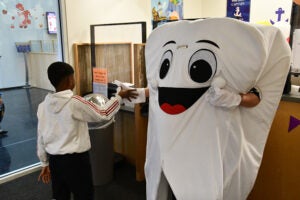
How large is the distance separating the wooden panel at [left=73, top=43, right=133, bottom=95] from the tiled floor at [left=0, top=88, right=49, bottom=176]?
102 cm

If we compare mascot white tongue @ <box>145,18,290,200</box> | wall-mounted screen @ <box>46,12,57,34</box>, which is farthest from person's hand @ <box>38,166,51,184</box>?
wall-mounted screen @ <box>46,12,57,34</box>

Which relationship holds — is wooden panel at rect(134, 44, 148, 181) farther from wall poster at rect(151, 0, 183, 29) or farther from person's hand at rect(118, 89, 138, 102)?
wall poster at rect(151, 0, 183, 29)

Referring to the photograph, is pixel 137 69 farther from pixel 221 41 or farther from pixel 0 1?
pixel 0 1

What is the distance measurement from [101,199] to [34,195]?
588 mm

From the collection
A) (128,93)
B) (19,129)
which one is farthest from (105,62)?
(19,129)

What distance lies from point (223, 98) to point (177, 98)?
0.23 meters

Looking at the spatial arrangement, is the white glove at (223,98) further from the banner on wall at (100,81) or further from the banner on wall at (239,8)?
the banner on wall at (239,8)

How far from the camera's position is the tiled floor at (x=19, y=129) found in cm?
309

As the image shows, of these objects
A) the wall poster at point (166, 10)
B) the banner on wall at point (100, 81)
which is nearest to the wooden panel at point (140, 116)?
the banner on wall at point (100, 81)

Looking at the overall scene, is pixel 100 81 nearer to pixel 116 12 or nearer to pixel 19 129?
pixel 116 12

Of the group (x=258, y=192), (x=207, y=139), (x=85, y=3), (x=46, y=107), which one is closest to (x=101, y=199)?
(x=46, y=107)

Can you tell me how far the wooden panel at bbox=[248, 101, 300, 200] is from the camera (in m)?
1.76

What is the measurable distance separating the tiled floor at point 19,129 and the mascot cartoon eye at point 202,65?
2375 mm

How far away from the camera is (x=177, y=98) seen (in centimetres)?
137
